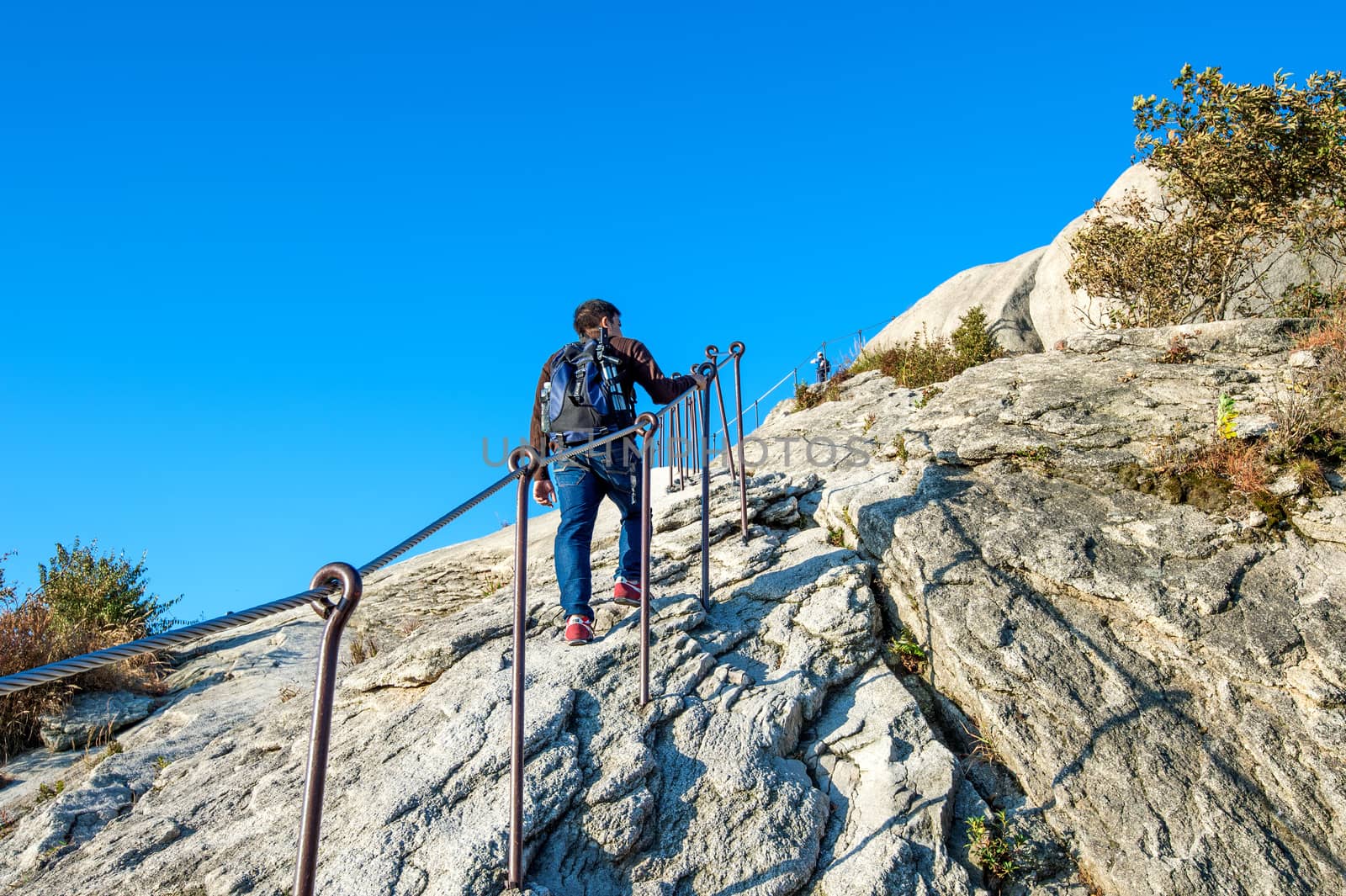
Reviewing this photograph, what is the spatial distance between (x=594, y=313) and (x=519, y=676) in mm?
3269

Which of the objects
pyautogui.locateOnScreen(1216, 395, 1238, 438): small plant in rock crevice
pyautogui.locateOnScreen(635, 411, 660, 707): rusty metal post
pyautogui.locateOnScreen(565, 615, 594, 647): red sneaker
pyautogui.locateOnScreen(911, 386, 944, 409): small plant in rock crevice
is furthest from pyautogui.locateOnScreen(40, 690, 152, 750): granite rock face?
pyautogui.locateOnScreen(1216, 395, 1238, 438): small plant in rock crevice

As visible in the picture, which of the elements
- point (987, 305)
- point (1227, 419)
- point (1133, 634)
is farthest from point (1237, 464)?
point (987, 305)

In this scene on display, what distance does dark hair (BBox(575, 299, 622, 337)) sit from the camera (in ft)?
21.0

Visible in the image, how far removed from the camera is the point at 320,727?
8.59ft

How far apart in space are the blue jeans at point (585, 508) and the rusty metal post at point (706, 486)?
20.8 inches

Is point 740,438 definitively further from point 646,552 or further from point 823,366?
point 823,366

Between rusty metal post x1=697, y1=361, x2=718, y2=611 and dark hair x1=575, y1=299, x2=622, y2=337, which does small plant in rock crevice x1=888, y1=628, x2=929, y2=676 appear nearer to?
rusty metal post x1=697, y1=361, x2=718, y2=611

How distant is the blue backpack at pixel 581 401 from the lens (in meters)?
5.97

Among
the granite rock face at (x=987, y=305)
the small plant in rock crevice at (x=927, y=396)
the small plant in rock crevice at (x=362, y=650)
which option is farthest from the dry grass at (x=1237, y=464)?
the granite rock face at (x=987, y=305)

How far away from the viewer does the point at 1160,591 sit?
230 inches

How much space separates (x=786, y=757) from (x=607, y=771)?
1108 mm

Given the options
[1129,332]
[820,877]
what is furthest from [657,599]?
[1129,332]

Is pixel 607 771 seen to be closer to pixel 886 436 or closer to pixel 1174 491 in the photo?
pixel 1174 491

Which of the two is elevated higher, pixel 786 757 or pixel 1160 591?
pixel 1160 591
